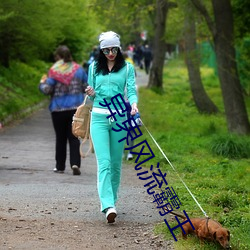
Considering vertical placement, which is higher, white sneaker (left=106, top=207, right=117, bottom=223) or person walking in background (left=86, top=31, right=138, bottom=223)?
person walking in background (left=86, top=31, right=138, bottom=223)

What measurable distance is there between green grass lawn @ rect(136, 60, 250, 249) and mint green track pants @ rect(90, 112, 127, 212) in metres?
0.61

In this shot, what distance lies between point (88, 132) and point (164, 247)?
1917mm

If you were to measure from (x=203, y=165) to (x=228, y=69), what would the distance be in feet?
15.5

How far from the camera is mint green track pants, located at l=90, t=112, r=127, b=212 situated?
7457mm

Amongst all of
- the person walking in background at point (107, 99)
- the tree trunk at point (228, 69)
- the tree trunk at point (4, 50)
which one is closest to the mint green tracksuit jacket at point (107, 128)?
the person walking in background at point (107, 99)

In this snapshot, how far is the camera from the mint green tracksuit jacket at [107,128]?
748cm

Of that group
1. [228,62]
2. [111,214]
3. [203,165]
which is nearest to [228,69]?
[228,62]

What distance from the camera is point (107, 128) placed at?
7598 millimetres

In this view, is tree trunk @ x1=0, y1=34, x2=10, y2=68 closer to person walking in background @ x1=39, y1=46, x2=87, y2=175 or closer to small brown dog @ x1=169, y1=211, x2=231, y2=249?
person walking in background @ x1=39, y1=46, x2=87, y2=175

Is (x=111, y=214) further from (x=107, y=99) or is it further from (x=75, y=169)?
(x=75, y=169)

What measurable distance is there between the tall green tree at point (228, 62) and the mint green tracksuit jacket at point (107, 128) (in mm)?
8812

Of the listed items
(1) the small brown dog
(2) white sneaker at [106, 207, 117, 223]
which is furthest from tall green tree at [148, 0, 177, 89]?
(1) the small brown dog

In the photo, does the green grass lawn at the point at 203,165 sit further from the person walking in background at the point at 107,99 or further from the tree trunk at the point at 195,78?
the person walking in background at the point at 107,99

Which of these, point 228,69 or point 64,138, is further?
point 228,69
